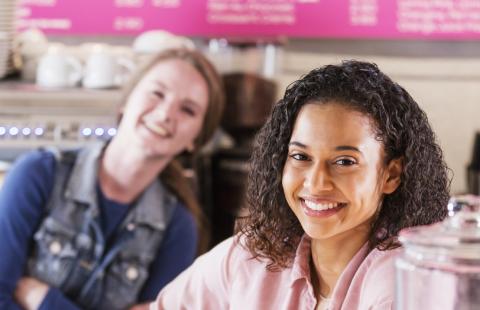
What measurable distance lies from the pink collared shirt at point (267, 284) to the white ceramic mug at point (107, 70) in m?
1.20

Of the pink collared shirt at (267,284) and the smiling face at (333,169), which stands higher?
the smiling face at (333,169)

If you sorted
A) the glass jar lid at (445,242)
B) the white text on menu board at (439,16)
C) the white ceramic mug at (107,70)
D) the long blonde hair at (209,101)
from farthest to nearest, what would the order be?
the white text on menu board at (439,16), the white ceramic mug at (107,70), the long blonde hair at (209,101), the glass jar lid at (445,242)

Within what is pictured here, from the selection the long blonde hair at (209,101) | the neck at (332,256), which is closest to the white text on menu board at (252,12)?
the long blonde hair at (209,101)

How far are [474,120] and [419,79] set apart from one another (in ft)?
0.72

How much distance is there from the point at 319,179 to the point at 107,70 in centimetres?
149

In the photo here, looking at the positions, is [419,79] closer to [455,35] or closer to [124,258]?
[455,35]

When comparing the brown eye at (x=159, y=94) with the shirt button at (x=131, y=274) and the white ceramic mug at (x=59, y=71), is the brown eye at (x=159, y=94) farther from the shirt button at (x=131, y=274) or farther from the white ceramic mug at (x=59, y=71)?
the white ceramic mug at (x=59, y=71)

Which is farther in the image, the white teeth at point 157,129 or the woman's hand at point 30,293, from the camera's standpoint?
the white teeth at point 157,129

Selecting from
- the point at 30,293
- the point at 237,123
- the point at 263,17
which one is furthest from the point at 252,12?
the point at 30,293

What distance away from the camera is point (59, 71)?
2.23 meters

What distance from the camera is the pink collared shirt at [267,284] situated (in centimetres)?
86

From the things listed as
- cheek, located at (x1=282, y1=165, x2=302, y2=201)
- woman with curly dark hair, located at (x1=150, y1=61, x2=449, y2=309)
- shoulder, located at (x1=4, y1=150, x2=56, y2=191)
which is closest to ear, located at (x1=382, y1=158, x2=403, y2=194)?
woman with curly dark hair, located at (x1=150, y1=61, x2=449, y2=309)

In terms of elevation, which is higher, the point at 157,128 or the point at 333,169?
the point at 333,169

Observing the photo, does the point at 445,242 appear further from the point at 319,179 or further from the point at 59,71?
the point at 59,71
